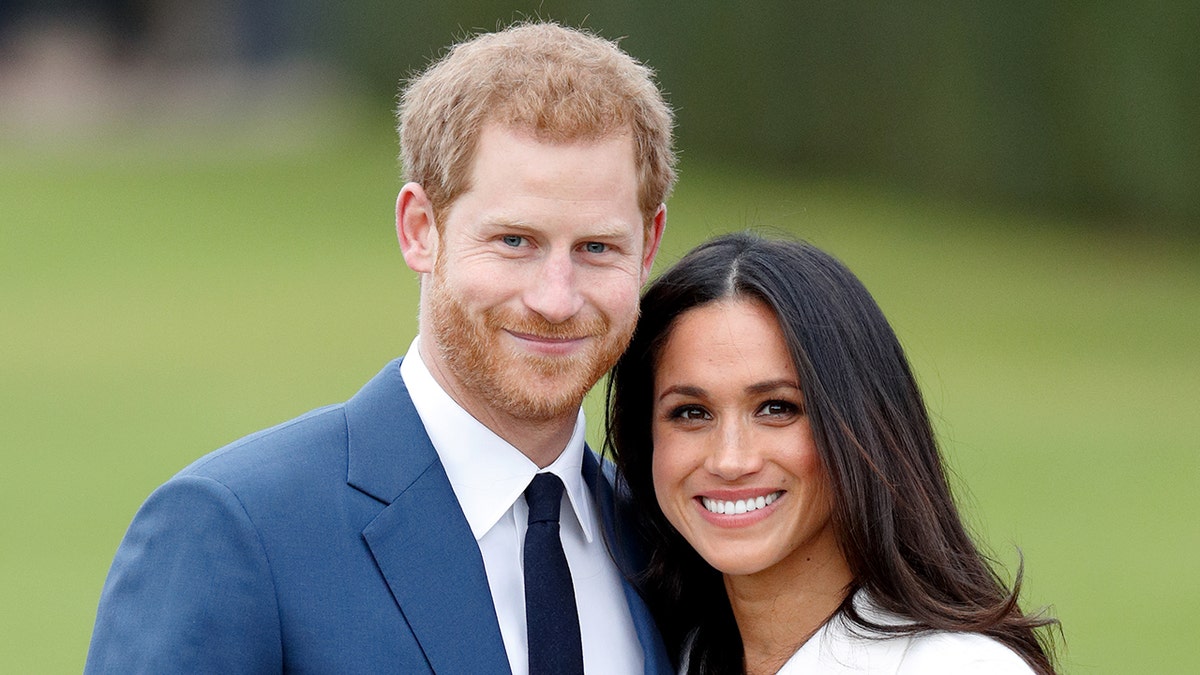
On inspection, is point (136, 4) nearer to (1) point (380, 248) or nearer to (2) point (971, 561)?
(1) point (380, 248)

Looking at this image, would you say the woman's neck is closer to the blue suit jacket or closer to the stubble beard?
the stubble beard

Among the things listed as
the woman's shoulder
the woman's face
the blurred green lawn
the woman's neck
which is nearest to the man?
the woman's face

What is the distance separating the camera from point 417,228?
3797 mm

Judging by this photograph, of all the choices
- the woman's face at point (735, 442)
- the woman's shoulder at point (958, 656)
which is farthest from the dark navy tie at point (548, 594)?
the woman's shoulder at point (958, 656)

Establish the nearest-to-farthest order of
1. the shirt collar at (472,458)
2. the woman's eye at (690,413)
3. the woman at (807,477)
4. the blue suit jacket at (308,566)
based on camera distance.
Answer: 1. the blue suit jacket at (308,566)
2. the shirt collar at (472,458)
3. the woman at (807,477)
4. the woman's eye at (690,413)

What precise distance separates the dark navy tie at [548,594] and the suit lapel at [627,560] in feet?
0.92

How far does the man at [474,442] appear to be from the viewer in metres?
3.24

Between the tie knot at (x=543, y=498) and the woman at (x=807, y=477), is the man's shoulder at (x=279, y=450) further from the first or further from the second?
the woman at (x=807, y=477)

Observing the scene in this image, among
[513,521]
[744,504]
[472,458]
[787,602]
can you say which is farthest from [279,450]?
[787,602]

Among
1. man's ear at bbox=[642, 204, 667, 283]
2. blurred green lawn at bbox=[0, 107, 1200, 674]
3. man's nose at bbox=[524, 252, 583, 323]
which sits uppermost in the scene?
man's ear at bbox=[642, 204, 667, 283]

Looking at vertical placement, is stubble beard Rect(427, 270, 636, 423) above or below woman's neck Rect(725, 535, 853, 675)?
above

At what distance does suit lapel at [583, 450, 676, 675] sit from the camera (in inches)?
152

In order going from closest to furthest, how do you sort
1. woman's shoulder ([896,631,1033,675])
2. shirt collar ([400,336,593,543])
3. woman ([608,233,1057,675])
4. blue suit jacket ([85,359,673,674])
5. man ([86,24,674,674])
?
blue suit jacket ([85,359,673,674]), man ([86,24,674,674]), shirt collar ([400,336,593,543]), woman's shoulder ([896,631,1033,675]), woman ([608,233,1057,675])

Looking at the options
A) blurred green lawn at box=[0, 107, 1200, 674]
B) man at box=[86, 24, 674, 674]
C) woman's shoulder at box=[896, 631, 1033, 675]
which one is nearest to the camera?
man at box=[86, 24, 674, 674]
